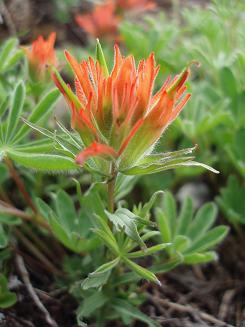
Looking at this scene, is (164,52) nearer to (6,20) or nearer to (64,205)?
(6,20)

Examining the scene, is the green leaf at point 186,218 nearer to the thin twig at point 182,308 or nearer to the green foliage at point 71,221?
the thin twig at point 182,308

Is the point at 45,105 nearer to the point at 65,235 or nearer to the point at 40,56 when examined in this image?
the point at 40,56

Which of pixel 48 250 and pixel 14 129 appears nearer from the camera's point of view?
pixel 14 129

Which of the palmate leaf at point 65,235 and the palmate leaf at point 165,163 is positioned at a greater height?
the palmate leaf at point 165,163

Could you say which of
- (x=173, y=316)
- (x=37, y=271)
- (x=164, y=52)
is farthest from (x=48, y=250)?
(x=164, y=52)

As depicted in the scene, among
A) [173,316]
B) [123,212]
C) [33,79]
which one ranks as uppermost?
[33,79]

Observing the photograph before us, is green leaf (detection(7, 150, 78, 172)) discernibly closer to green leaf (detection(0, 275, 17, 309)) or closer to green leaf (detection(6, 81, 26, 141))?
green leaf (detection(6, 81, 26, 141))

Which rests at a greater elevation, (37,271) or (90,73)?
(90,73)

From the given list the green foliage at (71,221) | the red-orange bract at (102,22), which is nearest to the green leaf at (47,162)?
the green foliage at (71,221)
